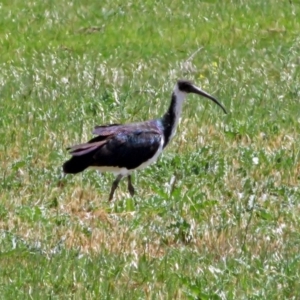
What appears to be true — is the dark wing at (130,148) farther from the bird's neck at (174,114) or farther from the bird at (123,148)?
the bird's neck at (174,114)

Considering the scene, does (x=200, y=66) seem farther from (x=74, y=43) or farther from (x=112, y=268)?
(x=112, y=268)

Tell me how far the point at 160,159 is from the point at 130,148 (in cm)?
82

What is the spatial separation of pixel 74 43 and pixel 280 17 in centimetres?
321

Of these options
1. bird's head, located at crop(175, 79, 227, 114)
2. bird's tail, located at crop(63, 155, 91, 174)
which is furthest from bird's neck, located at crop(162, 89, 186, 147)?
bird's tail, located at crop(63, 155, 91, 174)

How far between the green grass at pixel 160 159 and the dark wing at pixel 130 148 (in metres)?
0.31

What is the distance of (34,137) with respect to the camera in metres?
10.9

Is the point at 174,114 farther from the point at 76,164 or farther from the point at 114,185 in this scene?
the point at 76,164

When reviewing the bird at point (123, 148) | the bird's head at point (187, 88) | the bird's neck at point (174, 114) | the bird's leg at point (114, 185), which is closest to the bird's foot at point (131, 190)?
the bird at point (123, 148)

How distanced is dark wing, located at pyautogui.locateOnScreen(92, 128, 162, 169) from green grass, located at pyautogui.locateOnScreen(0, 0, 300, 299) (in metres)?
0.31

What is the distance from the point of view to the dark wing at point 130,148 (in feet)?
31.4

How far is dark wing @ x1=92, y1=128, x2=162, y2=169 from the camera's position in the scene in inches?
376

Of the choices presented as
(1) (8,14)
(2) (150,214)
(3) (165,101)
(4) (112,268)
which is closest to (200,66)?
(3) (165,101)

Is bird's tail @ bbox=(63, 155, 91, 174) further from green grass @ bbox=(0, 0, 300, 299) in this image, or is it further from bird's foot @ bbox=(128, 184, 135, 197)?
bird's foot @ bbox=(128, 184, 135, 197)

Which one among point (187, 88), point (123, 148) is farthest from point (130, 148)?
point (187, 88)
